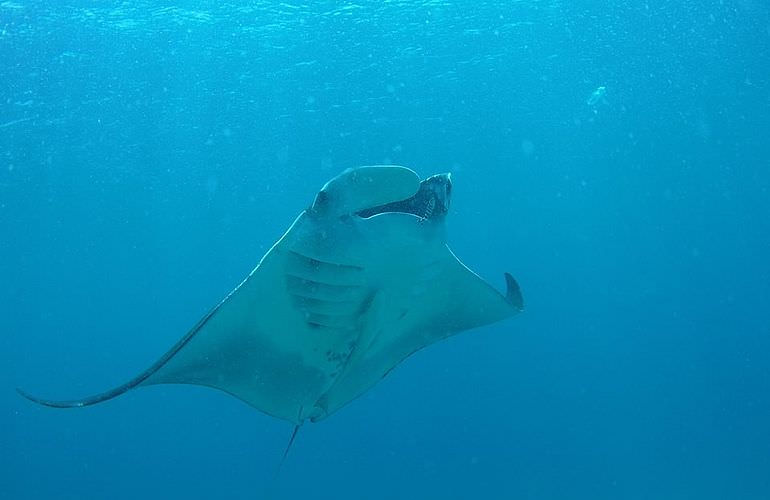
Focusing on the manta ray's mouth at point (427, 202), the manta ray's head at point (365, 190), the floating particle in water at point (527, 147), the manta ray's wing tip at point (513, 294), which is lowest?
the floating particle in water at point (527, 147)

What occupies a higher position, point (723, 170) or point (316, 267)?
point (316, 267)

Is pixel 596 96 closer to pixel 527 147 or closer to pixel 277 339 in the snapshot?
pixel 527 147

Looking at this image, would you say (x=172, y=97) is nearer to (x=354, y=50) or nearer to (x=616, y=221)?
(x=354, y=50)

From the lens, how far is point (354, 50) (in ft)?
48.3

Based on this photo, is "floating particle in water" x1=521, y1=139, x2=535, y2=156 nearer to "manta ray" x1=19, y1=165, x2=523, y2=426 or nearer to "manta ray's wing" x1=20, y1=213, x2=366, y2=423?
"manta ray" x1=19, y1=165, x2=523, y2=426

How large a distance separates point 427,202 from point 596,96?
18839 mm

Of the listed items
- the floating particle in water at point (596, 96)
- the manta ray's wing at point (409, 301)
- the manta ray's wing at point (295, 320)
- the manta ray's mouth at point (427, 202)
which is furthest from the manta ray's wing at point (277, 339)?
the floating particle in water at point (596, 96)

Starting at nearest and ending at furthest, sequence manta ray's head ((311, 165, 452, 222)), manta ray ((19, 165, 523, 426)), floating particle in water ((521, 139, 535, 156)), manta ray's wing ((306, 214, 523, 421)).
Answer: manta ray's head ((311, 165, 452, 222)), manta ray ((19, 165, 523, 426)), manta ray's wing ((306, 214, 523, 421)), floating particle in water ((521, 139, 535, 156))

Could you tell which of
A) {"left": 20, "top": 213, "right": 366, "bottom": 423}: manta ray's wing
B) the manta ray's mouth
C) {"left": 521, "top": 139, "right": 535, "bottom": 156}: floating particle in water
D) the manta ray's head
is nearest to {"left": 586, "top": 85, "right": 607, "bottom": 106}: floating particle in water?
{"left": 521, "top": 139, "right": 535, "bottom": 156}: floating particle in water

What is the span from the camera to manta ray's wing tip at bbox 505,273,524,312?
4.19 metres

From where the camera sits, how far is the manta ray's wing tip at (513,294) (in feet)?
13.7

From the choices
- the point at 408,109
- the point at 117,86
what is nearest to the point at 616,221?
the point at 408,109

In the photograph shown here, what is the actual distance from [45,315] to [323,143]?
2295cm

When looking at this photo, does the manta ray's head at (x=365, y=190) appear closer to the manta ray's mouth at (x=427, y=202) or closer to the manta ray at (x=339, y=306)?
the manta ray at (x=339, y=306)
